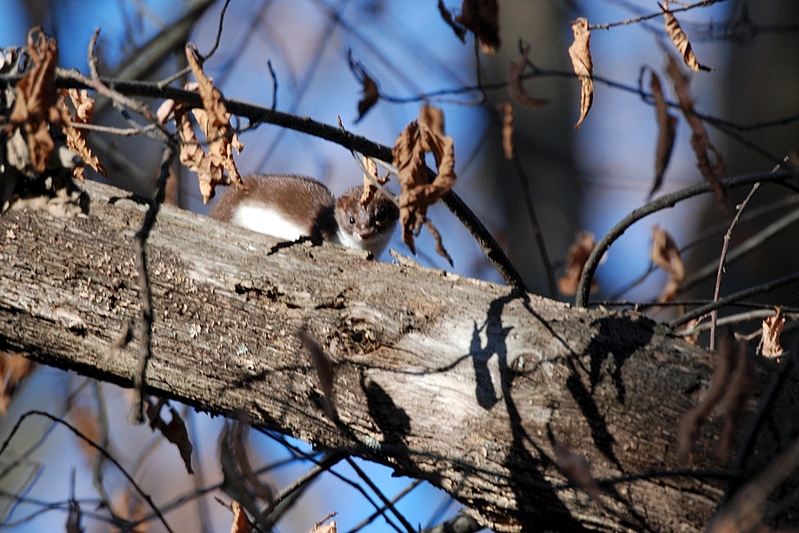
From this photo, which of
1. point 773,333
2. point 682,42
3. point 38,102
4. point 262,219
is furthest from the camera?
point 262,219


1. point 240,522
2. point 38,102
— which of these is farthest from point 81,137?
point 240,522

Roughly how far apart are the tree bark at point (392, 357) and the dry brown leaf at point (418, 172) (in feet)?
1.24

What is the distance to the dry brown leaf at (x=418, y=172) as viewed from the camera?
1.73 metres

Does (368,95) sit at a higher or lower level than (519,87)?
higher

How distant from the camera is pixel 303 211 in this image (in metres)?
3.84

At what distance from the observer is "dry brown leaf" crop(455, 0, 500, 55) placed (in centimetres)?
285

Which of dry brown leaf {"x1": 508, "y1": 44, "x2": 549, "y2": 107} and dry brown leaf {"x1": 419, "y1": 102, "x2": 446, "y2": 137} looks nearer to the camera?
dry brown leaf {"x1": 508, "y1": 44, "x2": 549, "y2": 107}

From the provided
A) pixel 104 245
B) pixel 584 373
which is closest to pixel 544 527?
pixel 584 373

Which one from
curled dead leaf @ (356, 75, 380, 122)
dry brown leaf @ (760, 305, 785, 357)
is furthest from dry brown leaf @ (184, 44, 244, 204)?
dry brown leaf @ (760, 305, 785, 357)

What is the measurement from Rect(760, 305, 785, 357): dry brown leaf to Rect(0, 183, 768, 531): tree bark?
1.68ft

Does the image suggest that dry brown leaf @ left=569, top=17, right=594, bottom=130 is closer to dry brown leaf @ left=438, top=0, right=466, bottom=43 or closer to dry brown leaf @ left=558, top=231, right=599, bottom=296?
dry brown leaf @ left=438, top=0, right=466, bottom=43

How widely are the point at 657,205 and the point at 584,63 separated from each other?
0.46 metres

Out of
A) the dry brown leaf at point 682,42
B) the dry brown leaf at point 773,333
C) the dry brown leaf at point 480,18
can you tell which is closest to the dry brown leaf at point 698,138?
the dry brown leaf at point 682,42

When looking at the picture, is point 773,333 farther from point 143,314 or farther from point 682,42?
point 143,314
